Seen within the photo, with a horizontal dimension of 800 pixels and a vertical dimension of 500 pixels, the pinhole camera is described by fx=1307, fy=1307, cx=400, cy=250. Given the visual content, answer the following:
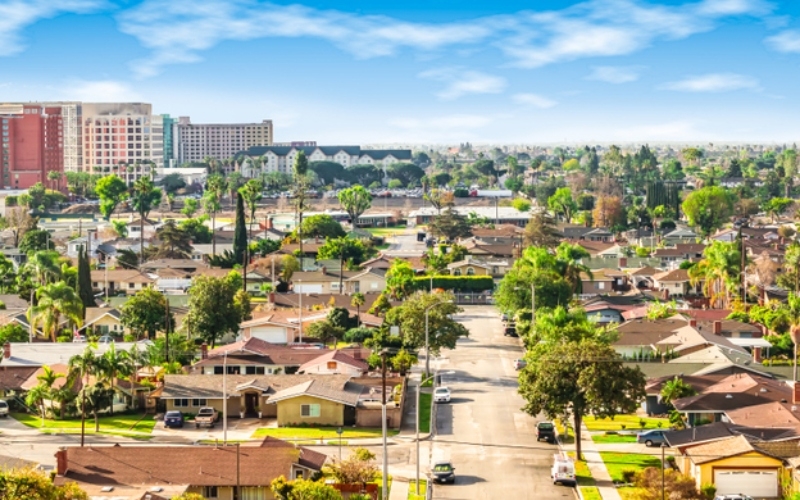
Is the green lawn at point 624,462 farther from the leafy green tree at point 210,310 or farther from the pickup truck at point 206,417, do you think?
the leafy green tree at point 210,310

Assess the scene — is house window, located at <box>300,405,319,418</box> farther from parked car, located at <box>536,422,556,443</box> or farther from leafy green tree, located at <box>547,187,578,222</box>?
leafy green tree, located at <box>547,187,578,222</box>

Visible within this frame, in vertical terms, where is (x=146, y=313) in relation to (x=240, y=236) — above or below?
below

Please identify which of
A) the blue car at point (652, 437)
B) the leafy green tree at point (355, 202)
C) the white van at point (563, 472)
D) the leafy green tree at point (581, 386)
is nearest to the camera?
the white van at point (563, 472)

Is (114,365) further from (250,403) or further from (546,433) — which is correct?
(546,433)

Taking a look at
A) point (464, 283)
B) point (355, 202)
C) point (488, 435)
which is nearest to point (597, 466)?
point (488, 435)

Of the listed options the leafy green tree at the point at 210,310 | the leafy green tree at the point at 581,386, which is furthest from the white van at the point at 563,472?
the leafy green tree at the point at 210,310

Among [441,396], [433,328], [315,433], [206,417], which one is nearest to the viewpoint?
[315,433]

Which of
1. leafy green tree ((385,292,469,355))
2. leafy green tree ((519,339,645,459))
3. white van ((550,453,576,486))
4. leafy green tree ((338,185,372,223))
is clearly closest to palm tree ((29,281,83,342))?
leafy green tree ((385,292,469,355))
